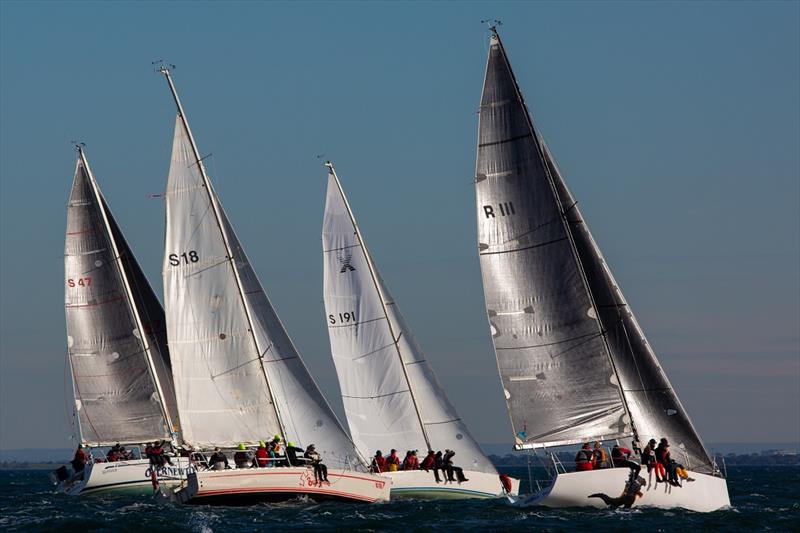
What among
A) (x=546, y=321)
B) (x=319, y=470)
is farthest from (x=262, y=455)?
(x=546, y=321)

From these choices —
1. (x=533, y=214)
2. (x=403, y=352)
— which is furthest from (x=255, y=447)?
(x=533, y=214)

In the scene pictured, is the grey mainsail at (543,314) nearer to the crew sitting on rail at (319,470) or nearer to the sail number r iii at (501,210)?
the sail number r iii at (501,210)

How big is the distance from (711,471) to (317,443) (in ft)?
38.8

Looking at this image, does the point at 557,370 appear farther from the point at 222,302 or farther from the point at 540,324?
the point at 222,302

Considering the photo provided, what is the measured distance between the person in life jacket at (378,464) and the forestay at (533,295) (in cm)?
853

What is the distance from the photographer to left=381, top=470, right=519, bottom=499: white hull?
1658 inches

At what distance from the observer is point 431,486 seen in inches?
1672

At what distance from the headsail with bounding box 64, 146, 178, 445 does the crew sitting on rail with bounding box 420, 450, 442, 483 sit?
12.5m

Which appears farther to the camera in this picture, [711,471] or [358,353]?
[358,353]

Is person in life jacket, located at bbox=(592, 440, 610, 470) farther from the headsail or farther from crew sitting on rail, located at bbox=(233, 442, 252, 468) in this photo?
the headsail

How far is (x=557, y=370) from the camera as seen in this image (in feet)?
117

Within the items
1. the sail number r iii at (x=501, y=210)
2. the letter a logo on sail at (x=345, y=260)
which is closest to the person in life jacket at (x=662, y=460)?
the sail number r iii at (x=501, y=210)

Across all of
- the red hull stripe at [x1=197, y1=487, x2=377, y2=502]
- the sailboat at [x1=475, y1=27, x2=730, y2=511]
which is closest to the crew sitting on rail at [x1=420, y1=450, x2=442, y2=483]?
the red hull stripe at [x1=197, y1=487, x2=377, y2=502]

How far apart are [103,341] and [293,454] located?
51.5 feet
